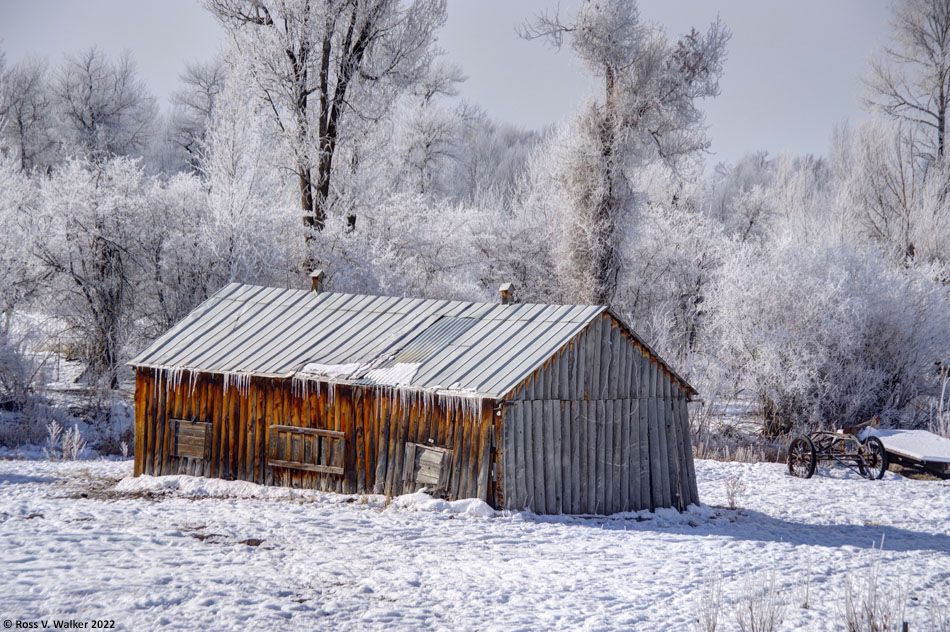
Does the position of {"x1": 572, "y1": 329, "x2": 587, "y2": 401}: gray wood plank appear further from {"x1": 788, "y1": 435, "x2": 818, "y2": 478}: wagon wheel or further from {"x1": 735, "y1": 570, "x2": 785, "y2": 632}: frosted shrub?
{"x1": 788, "y1": 435, "x2": 818, "y2": 478}: wagon wheel

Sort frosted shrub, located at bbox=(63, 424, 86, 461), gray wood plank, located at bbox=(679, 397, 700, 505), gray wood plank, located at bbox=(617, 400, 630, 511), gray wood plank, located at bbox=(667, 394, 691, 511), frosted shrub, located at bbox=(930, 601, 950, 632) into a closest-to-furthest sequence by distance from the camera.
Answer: frosted shrub, located at bbox=(930, 601, 950, 632) → gray wood plank, located at bbox=(617, 400, 630, 511) → gray wood plank, located at bbox=(667, 394, 691, 511) → gray wood plank, located at bbox=(679, 397, 700, 505) → frosted shrub, located at bbox=(63, 424, 86, 461)

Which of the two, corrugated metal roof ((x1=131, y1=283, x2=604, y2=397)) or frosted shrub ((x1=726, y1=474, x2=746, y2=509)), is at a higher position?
corrugated metal roof ((x1=131, y1=283, x2=604, y2=397))

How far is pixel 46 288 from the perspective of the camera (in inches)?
969

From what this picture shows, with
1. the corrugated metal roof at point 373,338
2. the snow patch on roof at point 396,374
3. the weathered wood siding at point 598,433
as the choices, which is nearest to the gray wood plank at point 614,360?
the weathered wood siding at point 598,433

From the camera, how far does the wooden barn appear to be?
12.6 meters

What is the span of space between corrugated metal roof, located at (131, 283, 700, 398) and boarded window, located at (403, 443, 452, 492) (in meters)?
1.00

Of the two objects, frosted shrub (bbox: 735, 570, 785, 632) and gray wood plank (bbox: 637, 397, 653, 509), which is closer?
frosted shrub (bbox: 735, 570, 785, 632)

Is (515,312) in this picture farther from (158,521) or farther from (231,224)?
(231,224)

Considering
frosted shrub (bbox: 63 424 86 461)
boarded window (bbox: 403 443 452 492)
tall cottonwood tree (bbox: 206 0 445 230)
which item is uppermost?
tall cottonwood tree (bbox: 206 0 445 230)

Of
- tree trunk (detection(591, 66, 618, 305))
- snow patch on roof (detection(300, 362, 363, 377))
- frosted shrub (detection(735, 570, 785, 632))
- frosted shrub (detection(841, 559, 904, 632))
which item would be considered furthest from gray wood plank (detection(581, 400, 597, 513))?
tree trunk (detection(591, 66, 618, 305))

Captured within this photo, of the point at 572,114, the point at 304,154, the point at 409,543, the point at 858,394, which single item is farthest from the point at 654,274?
the point at 409,543

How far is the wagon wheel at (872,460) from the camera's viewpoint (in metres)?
18.5

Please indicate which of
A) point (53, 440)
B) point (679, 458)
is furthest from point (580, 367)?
point (53, 440)

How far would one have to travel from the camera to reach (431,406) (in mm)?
12852
